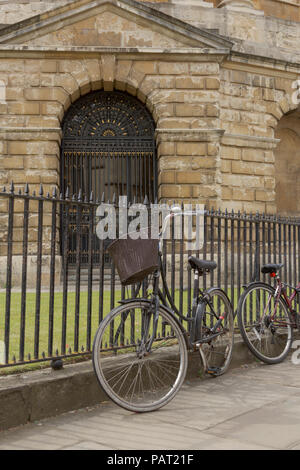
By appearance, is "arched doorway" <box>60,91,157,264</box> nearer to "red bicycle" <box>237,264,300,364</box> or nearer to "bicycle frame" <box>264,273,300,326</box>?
"bicycle frame" <box>264,273,300,326</box>

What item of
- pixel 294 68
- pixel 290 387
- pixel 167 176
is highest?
pixel 294 68

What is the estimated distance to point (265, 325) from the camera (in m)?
5.57

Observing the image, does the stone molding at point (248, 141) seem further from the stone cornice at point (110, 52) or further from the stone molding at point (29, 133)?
the stone molding at point (29, 133)

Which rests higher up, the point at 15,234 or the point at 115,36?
the point at 115,36

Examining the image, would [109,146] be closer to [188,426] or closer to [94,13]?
[94,13]

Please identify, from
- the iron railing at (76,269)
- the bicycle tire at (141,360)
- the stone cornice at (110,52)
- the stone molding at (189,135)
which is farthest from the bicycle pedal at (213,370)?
the stone cornice at (110,52)

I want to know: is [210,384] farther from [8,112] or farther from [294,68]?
[294,68]

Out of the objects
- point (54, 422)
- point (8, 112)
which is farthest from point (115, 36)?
point (54, 422)

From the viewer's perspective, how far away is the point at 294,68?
47.1ft

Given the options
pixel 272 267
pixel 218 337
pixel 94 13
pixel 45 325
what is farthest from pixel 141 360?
pixel 94 13

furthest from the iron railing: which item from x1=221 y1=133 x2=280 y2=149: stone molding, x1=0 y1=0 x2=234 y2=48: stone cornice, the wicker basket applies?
x1=221 y1=133 x2=280 y2=149: stone molding

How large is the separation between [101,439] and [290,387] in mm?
2053

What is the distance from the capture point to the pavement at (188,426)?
3.06 m

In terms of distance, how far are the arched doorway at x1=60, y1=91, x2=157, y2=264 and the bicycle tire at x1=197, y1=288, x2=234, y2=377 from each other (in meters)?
8.23
